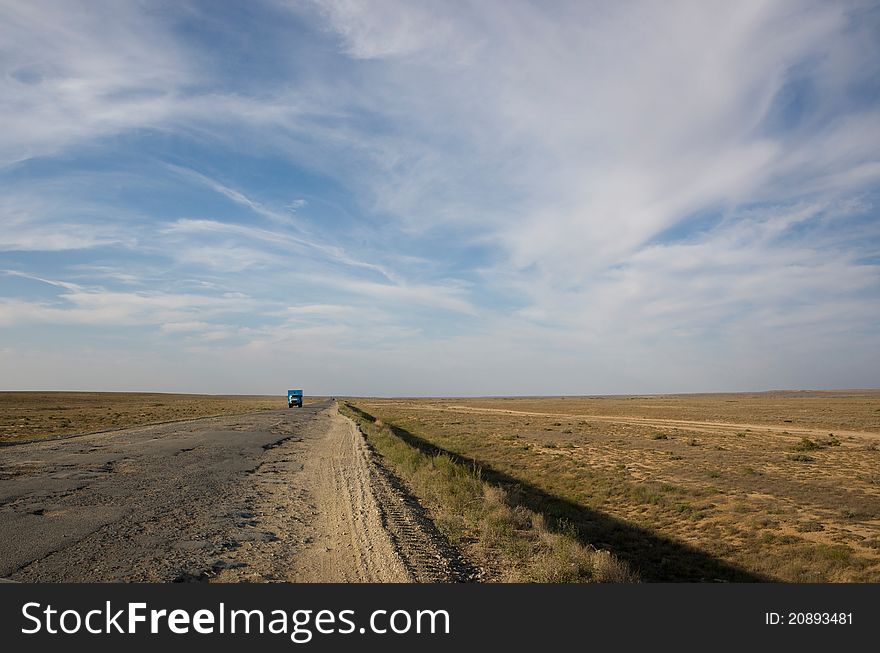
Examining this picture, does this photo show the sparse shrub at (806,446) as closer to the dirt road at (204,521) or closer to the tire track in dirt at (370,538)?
the dirt road at (204,521)

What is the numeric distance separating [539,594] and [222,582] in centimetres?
399

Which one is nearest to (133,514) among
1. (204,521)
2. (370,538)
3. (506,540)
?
(204,521)

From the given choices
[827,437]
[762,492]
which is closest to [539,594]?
[762,492]

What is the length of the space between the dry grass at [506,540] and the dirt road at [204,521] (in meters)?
0.69

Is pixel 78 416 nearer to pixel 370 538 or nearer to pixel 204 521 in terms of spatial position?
pixel 204 521

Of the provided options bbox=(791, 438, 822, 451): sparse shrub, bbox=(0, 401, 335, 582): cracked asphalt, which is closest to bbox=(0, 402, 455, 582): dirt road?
bbox=(0, 401, 335, 582): cracked asphalt

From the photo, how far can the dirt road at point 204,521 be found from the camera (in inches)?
284

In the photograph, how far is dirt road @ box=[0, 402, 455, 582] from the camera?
7.22 m

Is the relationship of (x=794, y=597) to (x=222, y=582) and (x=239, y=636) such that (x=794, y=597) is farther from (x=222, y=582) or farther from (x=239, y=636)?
(x=222, y=582)

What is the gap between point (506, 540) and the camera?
9.38 metres

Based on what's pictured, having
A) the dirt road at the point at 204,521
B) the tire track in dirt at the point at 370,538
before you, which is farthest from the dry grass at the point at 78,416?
the tire track in dirt at the point at 370,538

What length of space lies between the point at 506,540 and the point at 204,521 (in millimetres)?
5702

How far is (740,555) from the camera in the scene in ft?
42.4

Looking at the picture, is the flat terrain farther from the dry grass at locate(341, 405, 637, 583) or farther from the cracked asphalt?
the cracked asphalt
